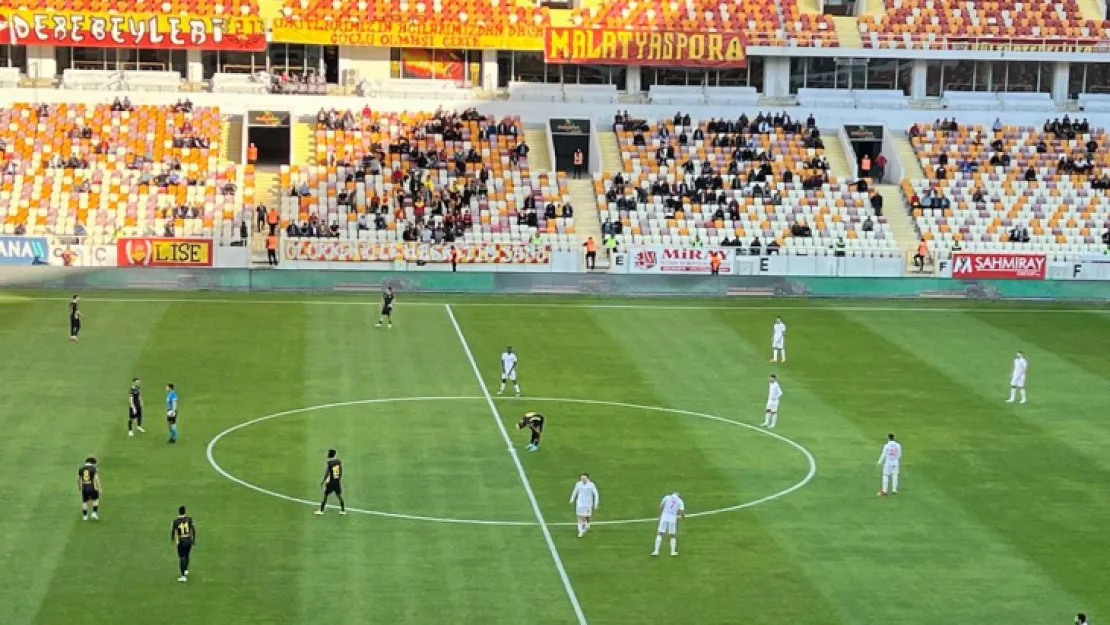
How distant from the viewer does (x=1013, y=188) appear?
80562 mm

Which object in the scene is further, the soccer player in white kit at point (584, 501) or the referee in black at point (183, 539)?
the soccer player in white kit at point (584, 501)

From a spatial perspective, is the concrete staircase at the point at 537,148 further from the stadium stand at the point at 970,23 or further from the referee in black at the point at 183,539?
the referee in black at the point at 183,539

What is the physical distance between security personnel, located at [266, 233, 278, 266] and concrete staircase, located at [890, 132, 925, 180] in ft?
102

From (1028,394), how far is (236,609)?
28.3 m

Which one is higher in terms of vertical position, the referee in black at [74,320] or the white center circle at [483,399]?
the referee in black at [74,320]

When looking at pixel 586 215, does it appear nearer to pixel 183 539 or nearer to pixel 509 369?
pixel 509 369

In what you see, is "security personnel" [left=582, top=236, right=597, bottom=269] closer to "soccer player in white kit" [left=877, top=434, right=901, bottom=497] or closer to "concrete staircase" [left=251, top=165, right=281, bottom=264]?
"concrete staircase" [left=251, top=165, right=281, bottom=264]

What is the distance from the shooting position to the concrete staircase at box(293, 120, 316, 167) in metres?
78.3

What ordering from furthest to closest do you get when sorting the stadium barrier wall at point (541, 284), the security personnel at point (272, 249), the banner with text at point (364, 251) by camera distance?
the banner with text at point (364, 251), the security personnel at point (272, 249), the stadium barrier wall at point (541, 284)

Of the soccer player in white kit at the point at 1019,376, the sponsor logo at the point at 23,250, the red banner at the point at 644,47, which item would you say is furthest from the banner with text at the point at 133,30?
the soccer player in white kit at the point at 1019,376

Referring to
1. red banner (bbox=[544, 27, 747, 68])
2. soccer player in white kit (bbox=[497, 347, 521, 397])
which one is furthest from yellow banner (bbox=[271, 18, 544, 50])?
soccer player in white kit (bbox=[497, 347, 521, 397])

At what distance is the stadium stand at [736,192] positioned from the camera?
2940 inches

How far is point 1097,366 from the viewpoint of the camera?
54375mm

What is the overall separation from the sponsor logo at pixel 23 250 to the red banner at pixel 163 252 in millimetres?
2884
